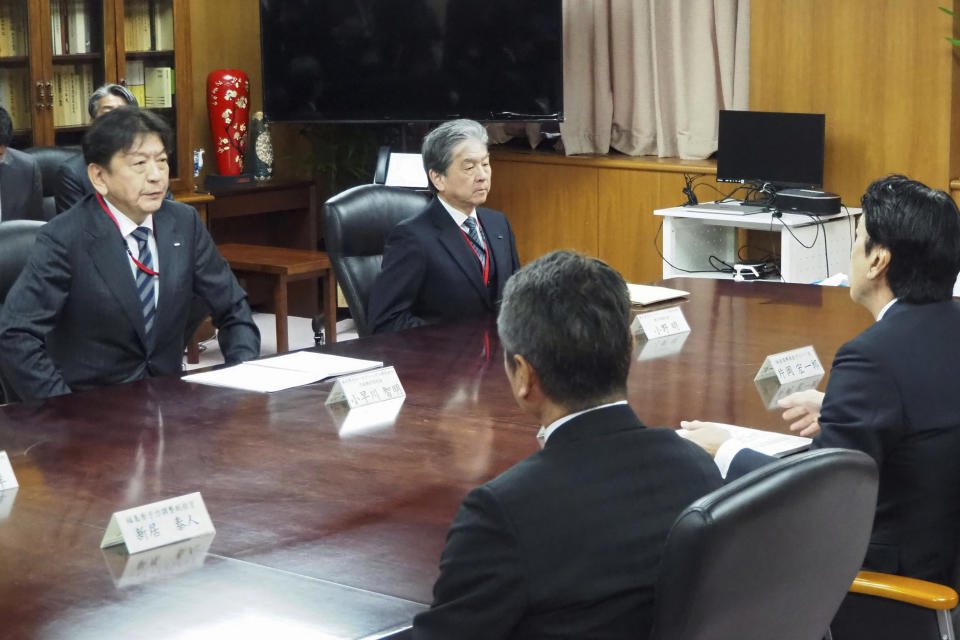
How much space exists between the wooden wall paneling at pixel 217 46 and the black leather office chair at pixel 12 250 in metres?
3.89

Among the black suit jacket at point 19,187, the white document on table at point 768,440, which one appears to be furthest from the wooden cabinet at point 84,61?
the white document on table at point 768,440

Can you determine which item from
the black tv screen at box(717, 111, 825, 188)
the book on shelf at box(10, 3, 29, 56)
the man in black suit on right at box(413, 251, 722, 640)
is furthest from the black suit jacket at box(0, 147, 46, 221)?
the man in black suit on right at box(413, 251, 722, 640)

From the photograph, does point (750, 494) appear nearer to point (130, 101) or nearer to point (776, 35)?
point (130, 101)

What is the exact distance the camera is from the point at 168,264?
11.0 feet

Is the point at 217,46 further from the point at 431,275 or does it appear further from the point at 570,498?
the point at 570,498

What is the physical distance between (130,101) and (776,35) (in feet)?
9.42

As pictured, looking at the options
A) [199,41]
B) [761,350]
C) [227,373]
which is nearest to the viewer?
[227,373]

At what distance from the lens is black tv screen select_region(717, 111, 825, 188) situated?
18.7ft

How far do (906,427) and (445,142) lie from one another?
2041 millimetres

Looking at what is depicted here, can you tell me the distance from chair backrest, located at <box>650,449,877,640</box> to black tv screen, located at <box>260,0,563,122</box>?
5.02 meters

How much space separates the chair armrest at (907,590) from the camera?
78.4 inches

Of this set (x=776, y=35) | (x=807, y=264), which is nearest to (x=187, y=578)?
(x=807, y=264)

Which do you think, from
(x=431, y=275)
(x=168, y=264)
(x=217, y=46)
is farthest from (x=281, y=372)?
(x=217, y=46)

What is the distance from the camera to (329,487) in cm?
221
